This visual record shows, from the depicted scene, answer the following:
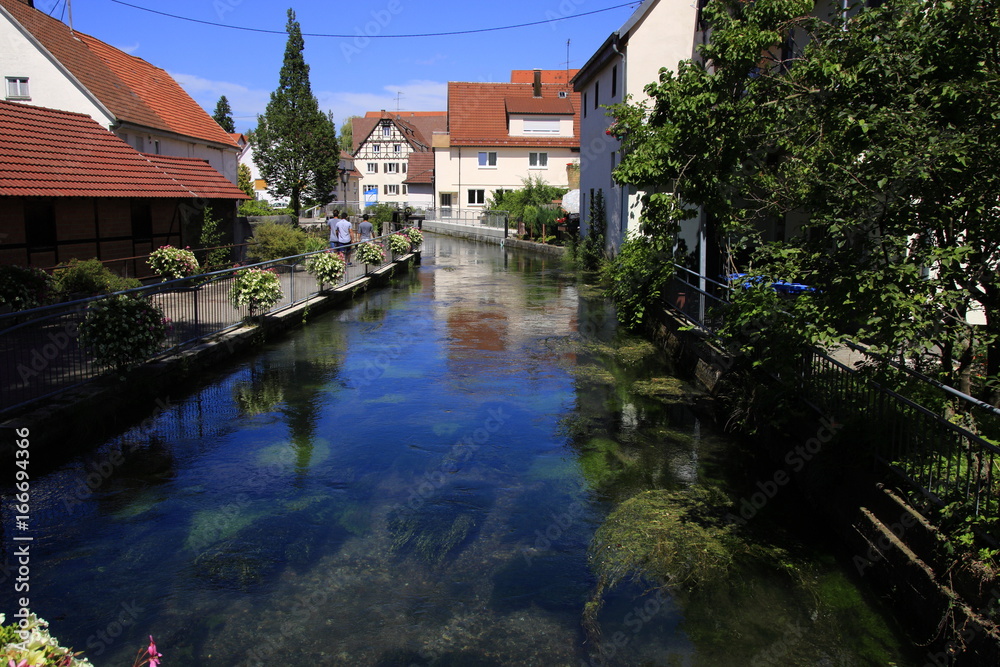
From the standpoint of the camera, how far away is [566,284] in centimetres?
2508

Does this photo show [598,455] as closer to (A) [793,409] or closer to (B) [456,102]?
(A) [793,409]

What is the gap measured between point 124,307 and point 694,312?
8.47 meters

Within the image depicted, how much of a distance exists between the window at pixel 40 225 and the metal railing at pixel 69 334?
5473 millimetres

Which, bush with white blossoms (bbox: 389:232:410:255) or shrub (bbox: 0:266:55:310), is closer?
shrub (bbox: 0:266:55:310)

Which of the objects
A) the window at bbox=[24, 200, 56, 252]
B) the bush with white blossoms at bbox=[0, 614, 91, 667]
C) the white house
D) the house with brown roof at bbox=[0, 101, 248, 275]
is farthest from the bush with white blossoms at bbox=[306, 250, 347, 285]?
the bush with white blossoms at bbox=[0, 614, 91, 667]

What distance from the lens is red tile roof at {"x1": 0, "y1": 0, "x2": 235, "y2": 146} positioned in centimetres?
2481

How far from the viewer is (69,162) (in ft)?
60.3

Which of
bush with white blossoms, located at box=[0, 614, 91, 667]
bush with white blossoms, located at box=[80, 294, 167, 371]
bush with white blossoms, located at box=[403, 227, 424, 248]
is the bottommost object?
bush with white blossoms, located at box=[0, 614, 91, 667]

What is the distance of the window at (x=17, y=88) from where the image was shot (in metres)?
24.8

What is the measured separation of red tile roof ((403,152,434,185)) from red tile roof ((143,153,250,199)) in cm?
4939

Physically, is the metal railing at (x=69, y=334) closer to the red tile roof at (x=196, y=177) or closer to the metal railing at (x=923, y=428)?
the metal railing at (x=923, y=428)

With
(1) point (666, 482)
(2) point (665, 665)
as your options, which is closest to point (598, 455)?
(1) point (666, 482)

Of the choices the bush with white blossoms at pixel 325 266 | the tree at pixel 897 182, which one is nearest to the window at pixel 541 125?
the bush with white blossoms at pixel 325 266
